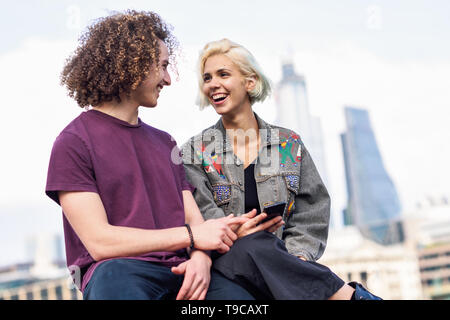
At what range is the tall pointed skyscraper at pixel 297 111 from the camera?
517 ft

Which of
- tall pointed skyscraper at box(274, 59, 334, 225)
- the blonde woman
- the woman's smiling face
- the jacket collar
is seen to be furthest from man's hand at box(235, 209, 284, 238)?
tall pointed skyscraper at box(274, 59, 334, 225)

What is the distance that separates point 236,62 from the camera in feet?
13.6

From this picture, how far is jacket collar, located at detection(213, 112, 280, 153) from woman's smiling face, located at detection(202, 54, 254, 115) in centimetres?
12

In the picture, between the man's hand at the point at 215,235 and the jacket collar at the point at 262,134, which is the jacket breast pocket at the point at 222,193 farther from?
the man's hand at the point at 215,235

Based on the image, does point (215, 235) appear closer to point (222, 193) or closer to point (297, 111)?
point (222, 193)

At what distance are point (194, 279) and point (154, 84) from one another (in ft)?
3.50

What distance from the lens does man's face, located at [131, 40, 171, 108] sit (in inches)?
126

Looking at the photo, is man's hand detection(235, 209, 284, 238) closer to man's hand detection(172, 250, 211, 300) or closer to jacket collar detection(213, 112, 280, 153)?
man's hand detection(172, 250, 211, 300)

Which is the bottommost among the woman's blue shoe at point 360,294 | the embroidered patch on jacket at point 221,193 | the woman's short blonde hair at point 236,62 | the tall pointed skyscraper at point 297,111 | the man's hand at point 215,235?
the woman's blue shoe at point 360,294

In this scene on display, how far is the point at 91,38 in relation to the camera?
320 centimetres

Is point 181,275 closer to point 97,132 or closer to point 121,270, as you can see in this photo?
point 121,270

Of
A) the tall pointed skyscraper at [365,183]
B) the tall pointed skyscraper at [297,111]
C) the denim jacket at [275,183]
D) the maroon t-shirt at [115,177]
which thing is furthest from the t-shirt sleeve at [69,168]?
the tall pointed skyscraper at [297,111]

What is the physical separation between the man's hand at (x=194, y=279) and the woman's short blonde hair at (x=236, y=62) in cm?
161

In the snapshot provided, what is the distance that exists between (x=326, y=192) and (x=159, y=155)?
49.5 inches
